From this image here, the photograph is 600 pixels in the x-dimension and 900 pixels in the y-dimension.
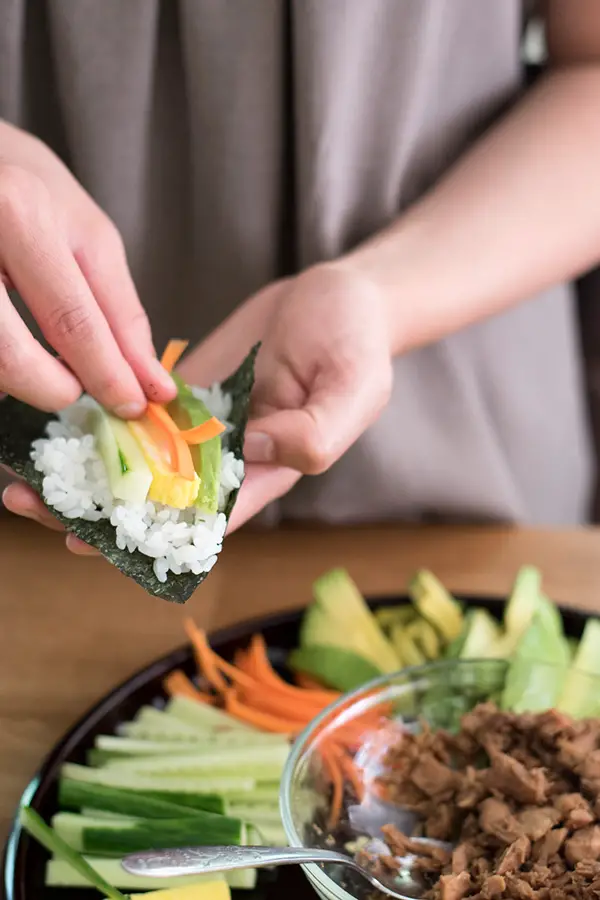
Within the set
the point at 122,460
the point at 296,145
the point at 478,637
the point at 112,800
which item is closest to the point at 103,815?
the point at 112,800

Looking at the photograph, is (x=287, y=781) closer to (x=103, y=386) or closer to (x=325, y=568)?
(x=103, y=386)

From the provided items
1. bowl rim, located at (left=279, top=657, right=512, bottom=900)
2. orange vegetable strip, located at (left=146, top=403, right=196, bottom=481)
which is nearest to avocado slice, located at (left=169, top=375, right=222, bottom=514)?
orange vegetable strip, located at (left=146, top=403, right=196, bottom=481)

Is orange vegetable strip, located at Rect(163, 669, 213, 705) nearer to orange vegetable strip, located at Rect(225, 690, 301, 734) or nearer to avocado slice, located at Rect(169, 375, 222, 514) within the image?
orange vegetable strip, located at Rect(225, 690, 301, 734)

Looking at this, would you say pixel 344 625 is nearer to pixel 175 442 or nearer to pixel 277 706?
pixel 277 706

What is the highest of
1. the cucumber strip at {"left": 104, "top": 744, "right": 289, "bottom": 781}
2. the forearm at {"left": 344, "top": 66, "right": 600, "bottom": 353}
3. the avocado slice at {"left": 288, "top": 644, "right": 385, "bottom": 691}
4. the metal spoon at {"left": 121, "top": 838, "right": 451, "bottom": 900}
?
the forearm at {"left": 344, "top": 66, "right": 600, "bottom": 353}

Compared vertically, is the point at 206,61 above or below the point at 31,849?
above

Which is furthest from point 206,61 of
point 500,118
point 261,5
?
point 500,118

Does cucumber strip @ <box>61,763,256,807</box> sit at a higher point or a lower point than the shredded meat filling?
lower
